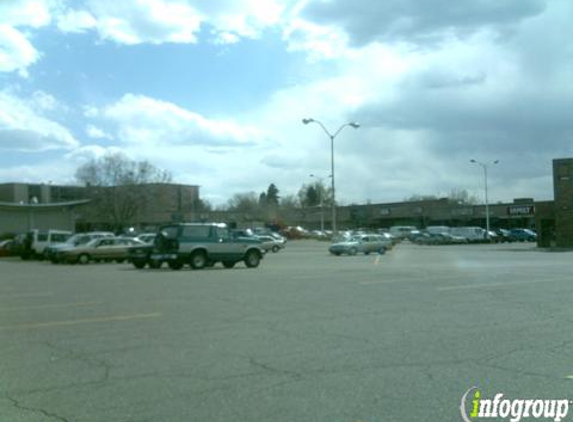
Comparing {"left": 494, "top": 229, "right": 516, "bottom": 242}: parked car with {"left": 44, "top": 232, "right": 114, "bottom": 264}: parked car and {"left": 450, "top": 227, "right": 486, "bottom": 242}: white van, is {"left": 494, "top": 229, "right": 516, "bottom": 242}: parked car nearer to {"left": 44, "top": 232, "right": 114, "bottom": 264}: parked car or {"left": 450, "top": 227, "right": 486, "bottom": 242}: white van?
{"left": 450, "top": 227, "right": 486, "bottom": 242}: white van

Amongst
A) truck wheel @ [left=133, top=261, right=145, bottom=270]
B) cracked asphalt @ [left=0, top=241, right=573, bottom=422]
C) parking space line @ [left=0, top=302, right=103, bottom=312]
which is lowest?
cracked asphalt @ [left=0, top=241, right=573, bottom=422]

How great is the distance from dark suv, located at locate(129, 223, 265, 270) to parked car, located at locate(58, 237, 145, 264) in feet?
27.0

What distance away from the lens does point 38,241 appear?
1718 inches

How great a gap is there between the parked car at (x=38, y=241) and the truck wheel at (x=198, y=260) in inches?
712

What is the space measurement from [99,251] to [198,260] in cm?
1102

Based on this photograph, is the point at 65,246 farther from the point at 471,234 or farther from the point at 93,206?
the point at 471,234

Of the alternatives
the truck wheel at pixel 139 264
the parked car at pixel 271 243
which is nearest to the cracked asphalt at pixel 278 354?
the truck wheel at pixel 139 264

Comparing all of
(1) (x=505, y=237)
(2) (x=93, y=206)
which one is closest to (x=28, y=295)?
(2) (x=93, y=206)

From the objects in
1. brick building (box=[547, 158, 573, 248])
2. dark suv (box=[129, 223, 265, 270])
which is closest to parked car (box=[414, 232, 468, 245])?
brick building (box=[547, 158, 573, 248])

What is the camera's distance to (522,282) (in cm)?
1941

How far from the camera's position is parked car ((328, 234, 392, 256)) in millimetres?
46844

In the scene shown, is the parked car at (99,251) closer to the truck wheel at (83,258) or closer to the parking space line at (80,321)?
the truck wheel at (83,258)

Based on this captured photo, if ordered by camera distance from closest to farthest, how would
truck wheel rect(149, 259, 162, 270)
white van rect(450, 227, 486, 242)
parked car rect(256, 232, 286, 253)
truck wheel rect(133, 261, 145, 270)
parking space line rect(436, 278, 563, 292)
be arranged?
parking space line rect(436, 278, 563, 292), truck wheel rect(149, 259, 162, 270), truck wheel rect(133, 261, 145, 270), parked car rect(256, 232, 286, 253), white van rect(450, 227, 486, 242)

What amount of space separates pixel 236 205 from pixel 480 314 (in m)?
146
